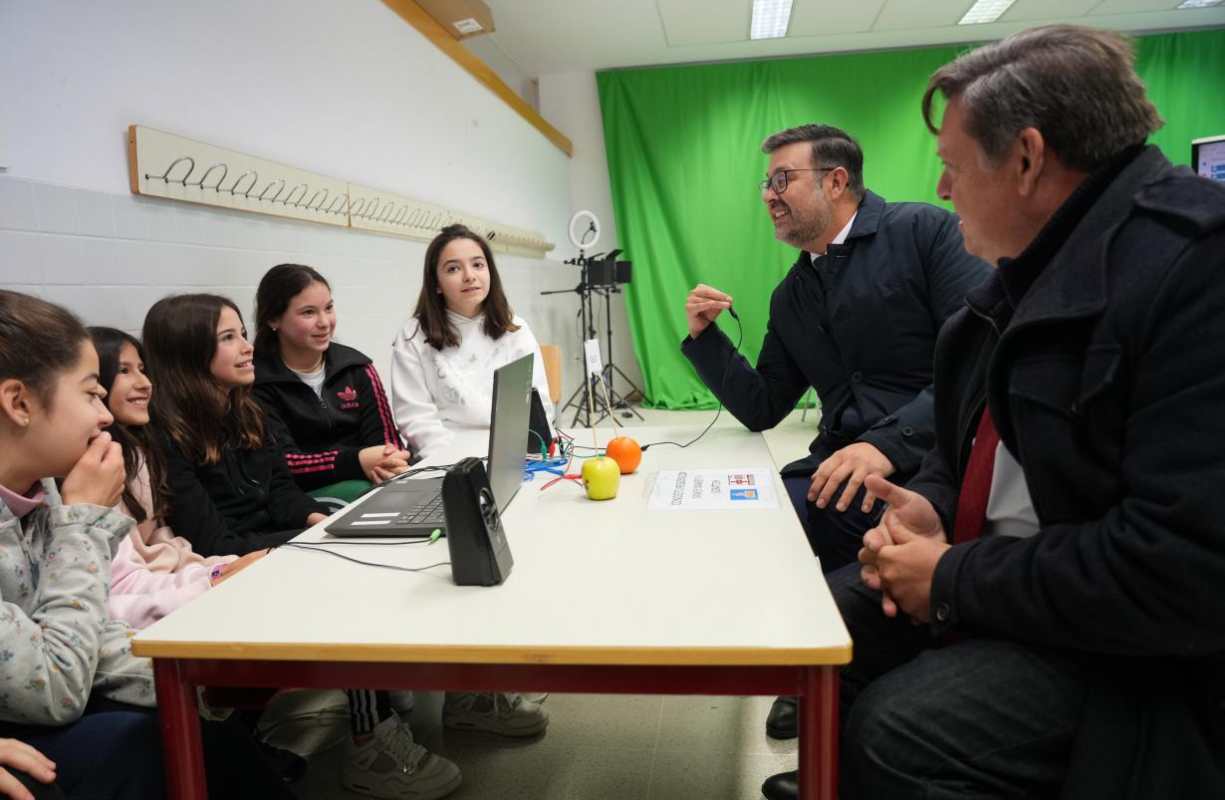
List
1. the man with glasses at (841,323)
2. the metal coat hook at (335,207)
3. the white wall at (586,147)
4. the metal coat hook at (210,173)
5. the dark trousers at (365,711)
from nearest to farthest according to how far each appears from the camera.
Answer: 1. the dark trousers at (365,711)
2. the man with glasses at (841,323)
3. the metal coat hook at (210,173)
4. the metal coat hook at (335,207)
5. the white wall at (586,147)

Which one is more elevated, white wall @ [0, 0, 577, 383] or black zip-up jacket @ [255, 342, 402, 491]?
white wall @ [0, 0, 577, 383]

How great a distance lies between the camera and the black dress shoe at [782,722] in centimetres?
186

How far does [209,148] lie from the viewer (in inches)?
88.6

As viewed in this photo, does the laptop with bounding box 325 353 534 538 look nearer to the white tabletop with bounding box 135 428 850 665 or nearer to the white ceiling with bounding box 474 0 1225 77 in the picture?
the white tabletop with bounding box 135 428 850 665

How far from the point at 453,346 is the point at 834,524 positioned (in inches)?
54.9

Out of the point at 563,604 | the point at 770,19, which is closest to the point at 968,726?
the point at 563,604

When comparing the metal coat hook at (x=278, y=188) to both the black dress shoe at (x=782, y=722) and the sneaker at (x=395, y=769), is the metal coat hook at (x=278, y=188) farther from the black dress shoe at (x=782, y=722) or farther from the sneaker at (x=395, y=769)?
the black dress shoe at (x=782, y=722)

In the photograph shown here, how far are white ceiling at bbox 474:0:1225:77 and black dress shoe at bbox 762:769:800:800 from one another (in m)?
4.69

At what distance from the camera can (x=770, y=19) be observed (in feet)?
17.9

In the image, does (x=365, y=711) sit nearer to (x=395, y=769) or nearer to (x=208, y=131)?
(x=395, y=769)

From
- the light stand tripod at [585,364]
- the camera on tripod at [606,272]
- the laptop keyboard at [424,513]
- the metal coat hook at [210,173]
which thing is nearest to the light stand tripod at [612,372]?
the light stand tripod at [585,364]

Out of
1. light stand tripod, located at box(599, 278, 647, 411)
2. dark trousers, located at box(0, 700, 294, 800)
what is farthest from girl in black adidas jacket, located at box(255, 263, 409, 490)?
light stand tripod, located at box(599, 278, 647, 411)

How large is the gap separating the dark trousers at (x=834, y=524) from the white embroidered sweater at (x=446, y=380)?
3.02ft

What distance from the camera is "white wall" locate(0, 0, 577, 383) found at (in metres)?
1.75
